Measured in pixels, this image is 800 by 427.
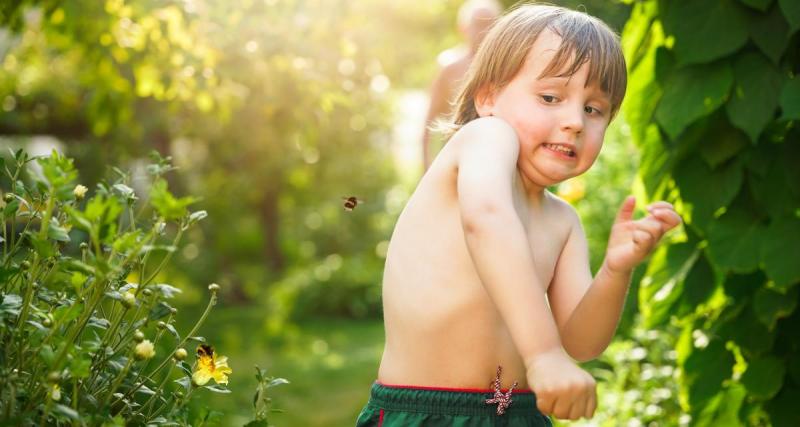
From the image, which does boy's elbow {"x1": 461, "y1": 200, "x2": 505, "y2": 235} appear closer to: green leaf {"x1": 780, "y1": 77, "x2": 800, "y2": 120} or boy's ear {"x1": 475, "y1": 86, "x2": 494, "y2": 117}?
boy's ear {"x1": 475, "y1": 86, "x2": 494, "y2": 117}

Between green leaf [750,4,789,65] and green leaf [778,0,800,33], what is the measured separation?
159 mm

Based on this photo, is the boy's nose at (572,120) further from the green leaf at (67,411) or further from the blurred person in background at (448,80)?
the blurred person in background at (448,80)

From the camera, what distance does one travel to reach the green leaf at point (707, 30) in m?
2.35

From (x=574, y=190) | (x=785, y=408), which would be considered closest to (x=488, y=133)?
(x=785, y=408)

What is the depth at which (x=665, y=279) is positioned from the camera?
8.86 feet

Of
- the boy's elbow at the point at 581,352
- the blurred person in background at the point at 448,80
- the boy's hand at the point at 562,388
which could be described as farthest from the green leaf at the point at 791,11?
the blurred person in background at the point at 448,80

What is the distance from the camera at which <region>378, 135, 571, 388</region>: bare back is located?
1.76m

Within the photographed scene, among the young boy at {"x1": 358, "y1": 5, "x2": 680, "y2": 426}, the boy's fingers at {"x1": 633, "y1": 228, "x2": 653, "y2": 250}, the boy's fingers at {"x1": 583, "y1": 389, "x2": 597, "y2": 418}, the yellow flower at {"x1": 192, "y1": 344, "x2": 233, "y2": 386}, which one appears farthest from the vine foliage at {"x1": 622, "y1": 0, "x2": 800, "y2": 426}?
the yellow flower at {"x1": 192, "y1": 344, "x2": 233, "y2": 386}

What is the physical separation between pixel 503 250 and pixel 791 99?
1092mm

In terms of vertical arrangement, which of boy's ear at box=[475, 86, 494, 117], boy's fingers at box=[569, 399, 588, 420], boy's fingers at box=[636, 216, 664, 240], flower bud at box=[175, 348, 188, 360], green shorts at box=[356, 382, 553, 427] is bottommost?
boy's fingers at box=[569, 399, 588, 420]

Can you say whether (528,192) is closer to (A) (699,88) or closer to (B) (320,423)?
(A) (699,88)

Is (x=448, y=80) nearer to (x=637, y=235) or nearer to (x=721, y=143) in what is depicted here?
(x=721, y=143)

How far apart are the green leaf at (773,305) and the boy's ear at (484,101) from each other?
1.07m

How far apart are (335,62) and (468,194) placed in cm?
298
